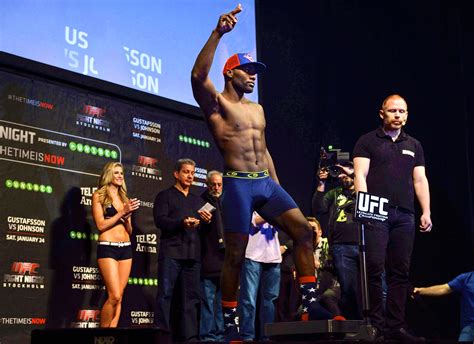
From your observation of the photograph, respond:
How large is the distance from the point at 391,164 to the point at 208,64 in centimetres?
149

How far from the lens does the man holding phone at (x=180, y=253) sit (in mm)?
6578

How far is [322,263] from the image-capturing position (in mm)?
7109

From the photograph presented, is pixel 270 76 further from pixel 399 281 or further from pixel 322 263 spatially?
pixel 399 281

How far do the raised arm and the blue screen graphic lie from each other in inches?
93.8

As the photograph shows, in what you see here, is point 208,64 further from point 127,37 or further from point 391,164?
point 127,37

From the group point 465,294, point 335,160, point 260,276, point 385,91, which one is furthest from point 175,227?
point 385,91

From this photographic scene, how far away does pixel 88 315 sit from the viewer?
6.56 metres

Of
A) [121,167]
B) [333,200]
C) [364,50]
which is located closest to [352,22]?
[364,50]

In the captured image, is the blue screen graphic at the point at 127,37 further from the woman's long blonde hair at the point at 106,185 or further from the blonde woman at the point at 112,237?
the blonde woman at the point at 112,237

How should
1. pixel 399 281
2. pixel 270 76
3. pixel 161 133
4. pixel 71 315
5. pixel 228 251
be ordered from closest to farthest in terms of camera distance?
pixel 228 251
pixel 399 281
pixel 71 315
pixel 161 133
pixel 270 76

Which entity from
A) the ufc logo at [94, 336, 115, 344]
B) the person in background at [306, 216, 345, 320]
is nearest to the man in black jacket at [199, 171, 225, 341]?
the person in background at [306, 216, 345, 320]

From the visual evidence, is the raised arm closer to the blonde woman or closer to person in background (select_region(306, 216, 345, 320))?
the blonde woman

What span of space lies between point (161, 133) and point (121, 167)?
106 centimetres

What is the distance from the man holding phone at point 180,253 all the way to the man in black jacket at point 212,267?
10 cm
